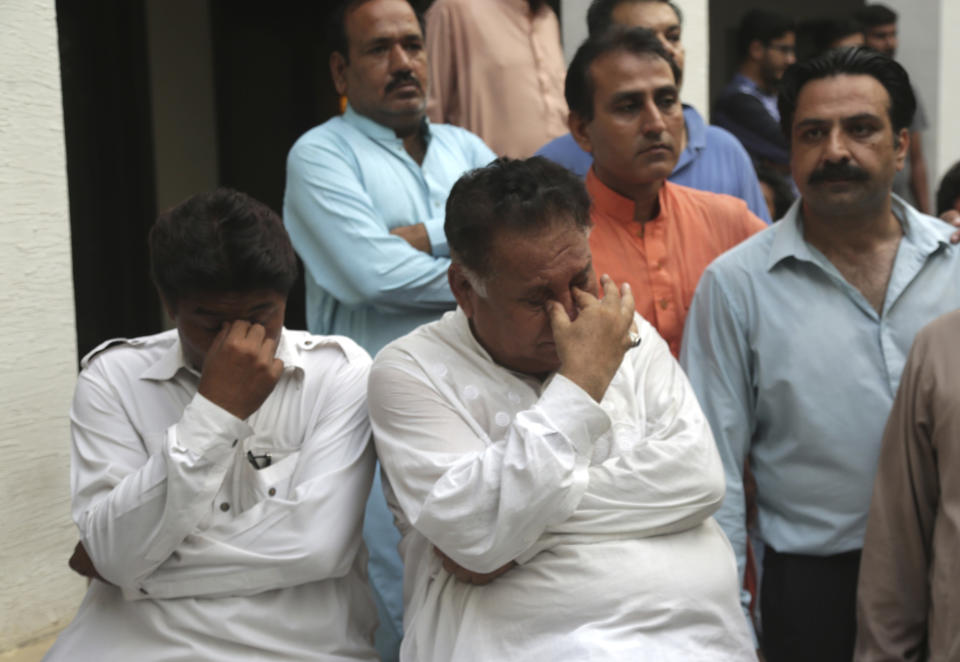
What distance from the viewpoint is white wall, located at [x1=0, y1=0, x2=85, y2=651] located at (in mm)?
3615

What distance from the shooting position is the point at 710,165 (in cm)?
421

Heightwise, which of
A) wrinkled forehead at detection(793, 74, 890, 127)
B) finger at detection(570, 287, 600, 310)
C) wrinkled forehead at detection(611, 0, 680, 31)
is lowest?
finger at detection(570, 287, 600, 310)

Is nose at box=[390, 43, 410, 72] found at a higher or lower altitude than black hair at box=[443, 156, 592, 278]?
higher

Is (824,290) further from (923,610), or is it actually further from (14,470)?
(14,470)

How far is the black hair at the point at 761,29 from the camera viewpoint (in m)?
6.43

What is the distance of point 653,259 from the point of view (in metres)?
3.59

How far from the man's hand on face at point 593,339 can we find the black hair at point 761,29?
429 cm

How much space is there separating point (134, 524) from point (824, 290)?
1973 mm

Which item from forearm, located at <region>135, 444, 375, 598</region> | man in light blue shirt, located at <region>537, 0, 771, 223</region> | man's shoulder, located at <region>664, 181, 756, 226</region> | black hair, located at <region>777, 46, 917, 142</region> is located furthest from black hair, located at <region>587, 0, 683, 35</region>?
forearm, located at <region>135, 444, 375, 598</region>

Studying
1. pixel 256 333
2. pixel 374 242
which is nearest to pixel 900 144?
pixel 374 242

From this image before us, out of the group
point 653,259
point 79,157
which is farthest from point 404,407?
point 79,157

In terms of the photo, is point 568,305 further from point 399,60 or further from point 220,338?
point 399,60

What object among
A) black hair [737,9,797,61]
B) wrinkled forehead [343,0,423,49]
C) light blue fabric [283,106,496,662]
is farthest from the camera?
black hair [737,9,797,61]

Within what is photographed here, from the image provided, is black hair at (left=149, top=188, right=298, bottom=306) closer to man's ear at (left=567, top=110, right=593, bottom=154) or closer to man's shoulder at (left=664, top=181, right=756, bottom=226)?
man's ear at (left=567, top=110, right=593, bottom=154)
